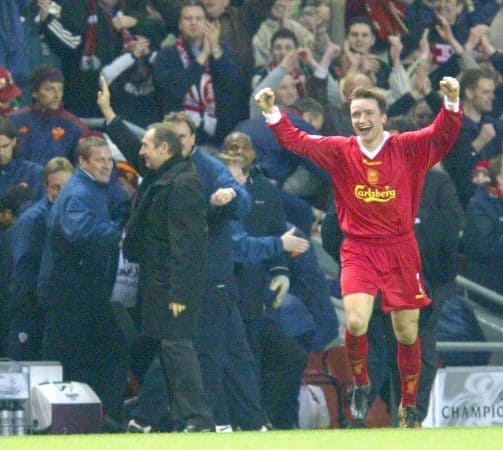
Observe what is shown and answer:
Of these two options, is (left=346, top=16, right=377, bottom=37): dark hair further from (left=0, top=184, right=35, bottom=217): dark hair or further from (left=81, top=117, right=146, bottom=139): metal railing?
(left=0, top=184, right=35, bottom=217): dark hair

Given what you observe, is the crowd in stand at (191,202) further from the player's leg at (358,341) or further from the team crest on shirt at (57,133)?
the player's leg at (358,341)

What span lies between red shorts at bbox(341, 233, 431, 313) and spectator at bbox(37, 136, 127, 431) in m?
1.62

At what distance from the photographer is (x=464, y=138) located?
51.2 feet

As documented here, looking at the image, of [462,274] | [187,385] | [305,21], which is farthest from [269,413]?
[305,21]

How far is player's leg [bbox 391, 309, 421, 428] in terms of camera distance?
11594 millimetres

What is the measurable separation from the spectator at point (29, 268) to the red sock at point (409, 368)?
2.54 meters

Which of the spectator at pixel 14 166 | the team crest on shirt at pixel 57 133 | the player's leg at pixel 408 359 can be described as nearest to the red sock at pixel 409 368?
the player's leg at pixel 408 359

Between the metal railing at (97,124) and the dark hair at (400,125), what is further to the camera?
the metal railing at (97,124)

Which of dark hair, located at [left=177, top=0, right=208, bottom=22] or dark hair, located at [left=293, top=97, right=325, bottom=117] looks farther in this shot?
dark hair, located at [left=177, top=0, right=208, bottom=22]

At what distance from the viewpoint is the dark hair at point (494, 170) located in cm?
1494

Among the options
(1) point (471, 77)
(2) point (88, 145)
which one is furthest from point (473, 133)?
(2) point (88, 145)

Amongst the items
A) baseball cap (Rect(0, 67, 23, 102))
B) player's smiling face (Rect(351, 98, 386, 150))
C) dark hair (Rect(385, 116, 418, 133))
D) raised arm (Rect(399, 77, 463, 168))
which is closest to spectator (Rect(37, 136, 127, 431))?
baseball cap (Rect(0, 67, 23, 102))

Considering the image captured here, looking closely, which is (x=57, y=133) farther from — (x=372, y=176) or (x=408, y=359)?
(x=408, y=359)

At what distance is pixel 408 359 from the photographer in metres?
11.6
